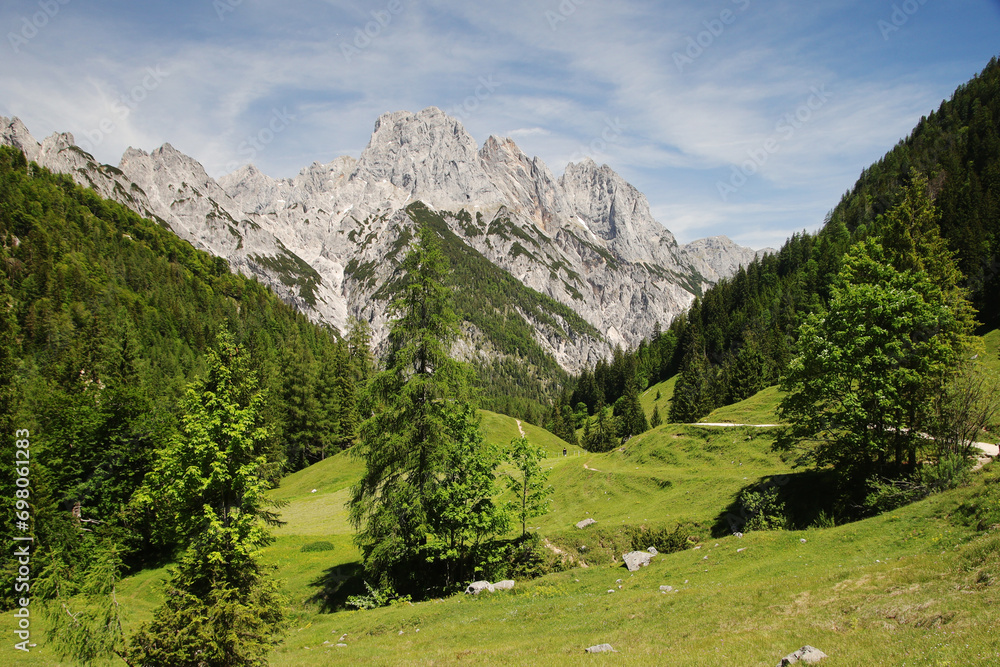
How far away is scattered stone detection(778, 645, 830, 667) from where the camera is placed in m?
9.43

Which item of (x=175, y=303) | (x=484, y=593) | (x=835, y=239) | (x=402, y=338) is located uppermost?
(x=175, y=303)

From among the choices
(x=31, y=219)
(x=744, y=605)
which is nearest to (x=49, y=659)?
(x=744, y=605)

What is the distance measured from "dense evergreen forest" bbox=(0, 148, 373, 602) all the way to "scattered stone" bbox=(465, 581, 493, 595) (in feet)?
38.6

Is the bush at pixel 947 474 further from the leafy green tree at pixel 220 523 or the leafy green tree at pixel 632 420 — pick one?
the leafy green tree at pixel 632 420

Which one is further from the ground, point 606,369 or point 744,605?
point 606,369

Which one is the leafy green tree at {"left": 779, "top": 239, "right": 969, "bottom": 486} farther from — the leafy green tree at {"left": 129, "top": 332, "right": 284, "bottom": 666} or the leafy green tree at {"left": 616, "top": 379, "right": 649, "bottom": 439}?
the leafy green tree at {"left": 616, "top": 379, "right": 649, "bottom": 439}

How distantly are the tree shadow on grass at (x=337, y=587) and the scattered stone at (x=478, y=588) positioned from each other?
693 centimetres

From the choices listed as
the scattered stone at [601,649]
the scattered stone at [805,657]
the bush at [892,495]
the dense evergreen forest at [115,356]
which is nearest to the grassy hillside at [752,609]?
the scattered stone at [601,649]

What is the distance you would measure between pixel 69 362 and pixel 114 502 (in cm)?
3025

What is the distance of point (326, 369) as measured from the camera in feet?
310

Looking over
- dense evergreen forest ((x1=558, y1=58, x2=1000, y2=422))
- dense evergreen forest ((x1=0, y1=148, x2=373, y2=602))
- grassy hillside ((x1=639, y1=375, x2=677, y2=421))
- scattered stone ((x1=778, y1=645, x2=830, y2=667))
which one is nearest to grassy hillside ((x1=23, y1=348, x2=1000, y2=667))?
scattered stone ((x1=778, y1=645, x2=830, y2=667))

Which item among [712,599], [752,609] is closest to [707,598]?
[712,599]

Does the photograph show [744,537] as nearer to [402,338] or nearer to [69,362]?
[402,338]

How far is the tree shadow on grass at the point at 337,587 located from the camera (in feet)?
88.2
